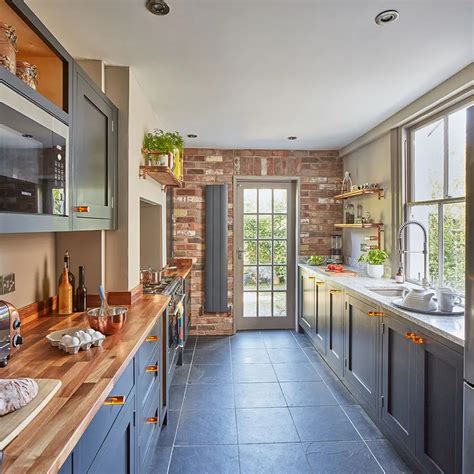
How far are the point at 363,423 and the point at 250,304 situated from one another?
2.37 metres

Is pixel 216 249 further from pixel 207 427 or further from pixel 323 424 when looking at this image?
pixel 323 424

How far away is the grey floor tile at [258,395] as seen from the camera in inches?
107

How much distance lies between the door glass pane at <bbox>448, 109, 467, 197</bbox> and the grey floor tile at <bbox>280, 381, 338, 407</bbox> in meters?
1.88

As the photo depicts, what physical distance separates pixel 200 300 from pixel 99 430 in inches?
130

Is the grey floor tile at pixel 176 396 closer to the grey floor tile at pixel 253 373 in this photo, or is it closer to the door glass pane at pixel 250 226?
the grey floor tile at pixel 253 373

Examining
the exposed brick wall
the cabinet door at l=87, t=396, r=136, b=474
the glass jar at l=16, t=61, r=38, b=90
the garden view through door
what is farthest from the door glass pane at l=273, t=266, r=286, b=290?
the glass jar at l=16, t=61, r=38, b=90

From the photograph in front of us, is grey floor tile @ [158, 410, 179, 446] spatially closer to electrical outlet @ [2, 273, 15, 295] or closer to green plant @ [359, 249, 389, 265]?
electrical outlet @ [2, 273, 15, 295]

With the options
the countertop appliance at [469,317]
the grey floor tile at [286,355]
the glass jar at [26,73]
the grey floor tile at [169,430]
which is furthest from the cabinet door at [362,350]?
the glass jar at [26,73]

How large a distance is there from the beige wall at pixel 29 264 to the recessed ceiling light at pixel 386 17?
210 centimetres

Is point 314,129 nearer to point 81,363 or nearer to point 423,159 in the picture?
point 423,159

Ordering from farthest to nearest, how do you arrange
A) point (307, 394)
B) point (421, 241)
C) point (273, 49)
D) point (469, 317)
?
point (421, 241) < point (307, 394) < point (273, 49) < point (469, 317)

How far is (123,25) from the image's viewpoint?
1.77 m

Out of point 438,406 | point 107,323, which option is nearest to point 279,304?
point 438,406

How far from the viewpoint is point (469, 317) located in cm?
142
